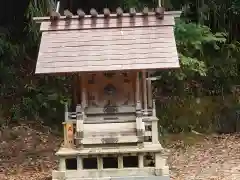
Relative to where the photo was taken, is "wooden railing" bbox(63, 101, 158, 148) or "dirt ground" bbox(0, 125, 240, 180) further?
"dirt ground" bbox(0, 125, 240, 180)

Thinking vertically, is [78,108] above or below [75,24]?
below

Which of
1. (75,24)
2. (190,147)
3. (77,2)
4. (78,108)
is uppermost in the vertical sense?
(77,2)

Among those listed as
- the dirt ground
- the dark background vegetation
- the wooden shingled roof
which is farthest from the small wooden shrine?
the dark background vegetation

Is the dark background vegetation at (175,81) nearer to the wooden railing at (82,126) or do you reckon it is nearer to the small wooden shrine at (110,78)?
the small wooden shrine at (110,78)

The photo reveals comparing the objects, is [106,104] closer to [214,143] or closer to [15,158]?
[15,158]

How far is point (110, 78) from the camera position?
781cm

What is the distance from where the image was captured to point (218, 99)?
12.8m

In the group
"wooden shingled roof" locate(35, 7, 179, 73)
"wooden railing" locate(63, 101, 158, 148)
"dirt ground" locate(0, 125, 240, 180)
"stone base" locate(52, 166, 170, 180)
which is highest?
"wooden shingled roof" locate(35, 7, 179, 73)

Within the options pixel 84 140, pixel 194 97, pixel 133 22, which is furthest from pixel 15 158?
pixel 194 97

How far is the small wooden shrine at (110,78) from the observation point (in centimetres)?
721

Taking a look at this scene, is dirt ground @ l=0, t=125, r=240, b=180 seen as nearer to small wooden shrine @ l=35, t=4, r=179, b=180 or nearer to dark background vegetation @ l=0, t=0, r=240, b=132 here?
dark background vegetation @ l=0, t=0, r=240, b=132

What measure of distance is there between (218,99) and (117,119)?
568 centimetres

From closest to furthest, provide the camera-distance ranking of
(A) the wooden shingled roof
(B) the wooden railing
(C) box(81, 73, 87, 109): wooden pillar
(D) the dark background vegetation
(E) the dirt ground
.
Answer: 1. (A) the wooden shingled roof
2. (B) the wooden railing
3. (C) box(81, 73, 87, 109): wooden pillar
4. (E) the dirt ground
5. (D) the dark background vegetation

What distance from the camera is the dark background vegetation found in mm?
12055
